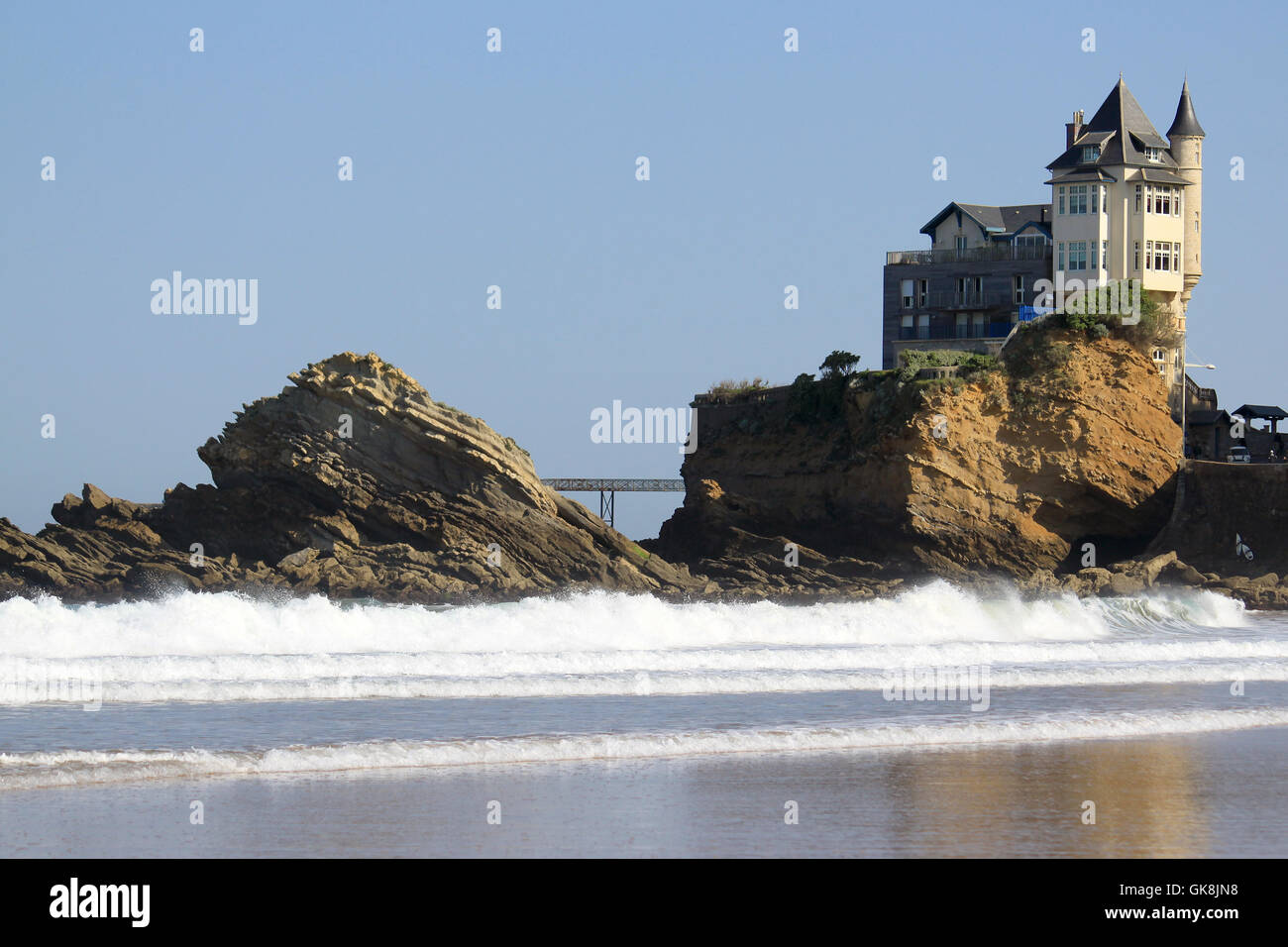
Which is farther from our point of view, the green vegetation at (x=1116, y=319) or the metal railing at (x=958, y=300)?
the metal railing at (x=958, y=300)

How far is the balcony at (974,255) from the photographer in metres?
49.9

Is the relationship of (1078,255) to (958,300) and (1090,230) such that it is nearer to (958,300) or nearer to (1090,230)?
(1090,230)

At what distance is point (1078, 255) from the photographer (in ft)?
160

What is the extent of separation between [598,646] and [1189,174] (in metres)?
35.3

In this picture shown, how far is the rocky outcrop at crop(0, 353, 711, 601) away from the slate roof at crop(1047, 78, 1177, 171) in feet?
72.7

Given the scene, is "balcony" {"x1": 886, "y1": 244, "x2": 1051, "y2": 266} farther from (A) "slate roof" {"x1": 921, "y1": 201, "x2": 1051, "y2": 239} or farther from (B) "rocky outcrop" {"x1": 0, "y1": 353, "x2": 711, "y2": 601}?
(B) "rocky outcrop" {"x1": 0, "y1": 353, "x2": 711, "y2": 601}

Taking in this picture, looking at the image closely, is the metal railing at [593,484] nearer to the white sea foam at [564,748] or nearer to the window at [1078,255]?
the window at [1078,255]

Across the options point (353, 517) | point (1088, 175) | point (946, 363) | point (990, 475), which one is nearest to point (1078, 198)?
point (1088, 175)

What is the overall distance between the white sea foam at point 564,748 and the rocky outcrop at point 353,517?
22.1m

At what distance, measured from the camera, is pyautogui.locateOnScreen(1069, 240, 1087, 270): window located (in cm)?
4869

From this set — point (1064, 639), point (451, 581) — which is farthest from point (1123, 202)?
point (451, 581)

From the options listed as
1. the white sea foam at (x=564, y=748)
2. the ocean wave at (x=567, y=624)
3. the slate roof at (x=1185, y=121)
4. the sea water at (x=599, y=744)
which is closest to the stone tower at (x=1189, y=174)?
the slate roof at (x=1185, y=121)
